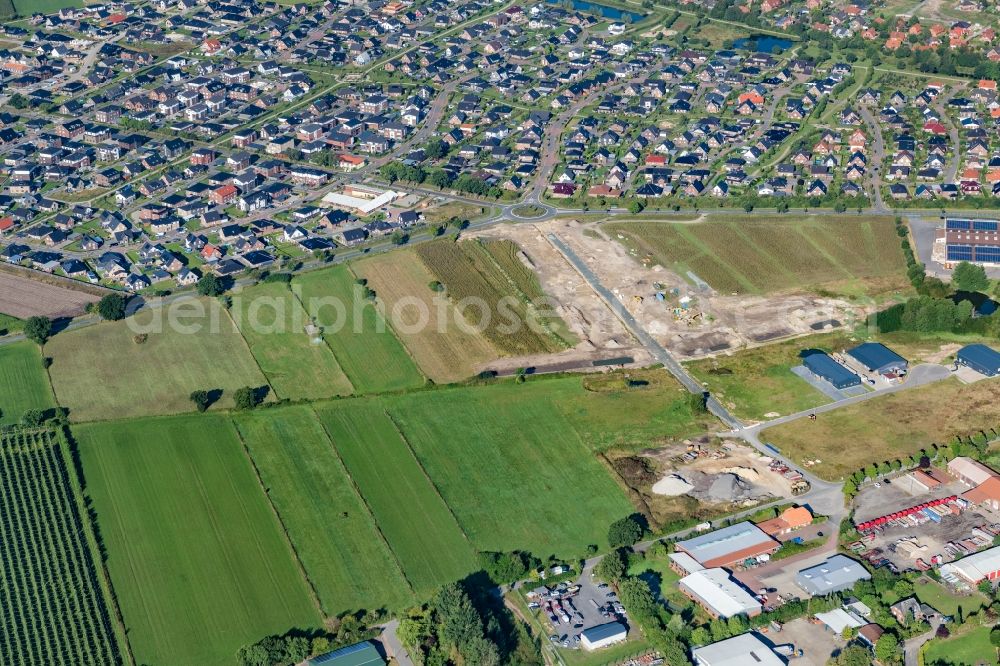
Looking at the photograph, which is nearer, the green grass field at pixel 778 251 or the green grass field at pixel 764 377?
the green grass field at pixel 764 377

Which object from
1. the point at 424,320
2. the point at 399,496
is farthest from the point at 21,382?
the point at 399,496

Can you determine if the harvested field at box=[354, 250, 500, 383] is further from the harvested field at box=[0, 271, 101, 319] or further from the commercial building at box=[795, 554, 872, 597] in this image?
the commercial building at box=[795, 554, 872, 597]

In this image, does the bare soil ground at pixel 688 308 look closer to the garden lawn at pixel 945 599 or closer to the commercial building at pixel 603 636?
the garden lawn at pixel 945 599

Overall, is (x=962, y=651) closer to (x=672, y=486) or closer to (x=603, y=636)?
(x=603, y=636)

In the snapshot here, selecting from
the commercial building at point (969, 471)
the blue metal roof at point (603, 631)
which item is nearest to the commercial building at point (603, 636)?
the blue metal roof at point (603, 631)

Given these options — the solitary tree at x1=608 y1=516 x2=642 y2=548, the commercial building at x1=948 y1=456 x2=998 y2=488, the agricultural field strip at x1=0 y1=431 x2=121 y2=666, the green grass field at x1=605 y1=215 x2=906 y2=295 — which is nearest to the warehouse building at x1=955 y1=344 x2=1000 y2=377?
the commercial building at x1=948 y1=456 x2=998 y2=488

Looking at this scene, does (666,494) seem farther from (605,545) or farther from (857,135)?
(857,135)

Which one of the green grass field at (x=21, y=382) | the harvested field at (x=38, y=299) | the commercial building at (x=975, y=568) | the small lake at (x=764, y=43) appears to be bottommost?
the commercial building at (x=975, y=568)
